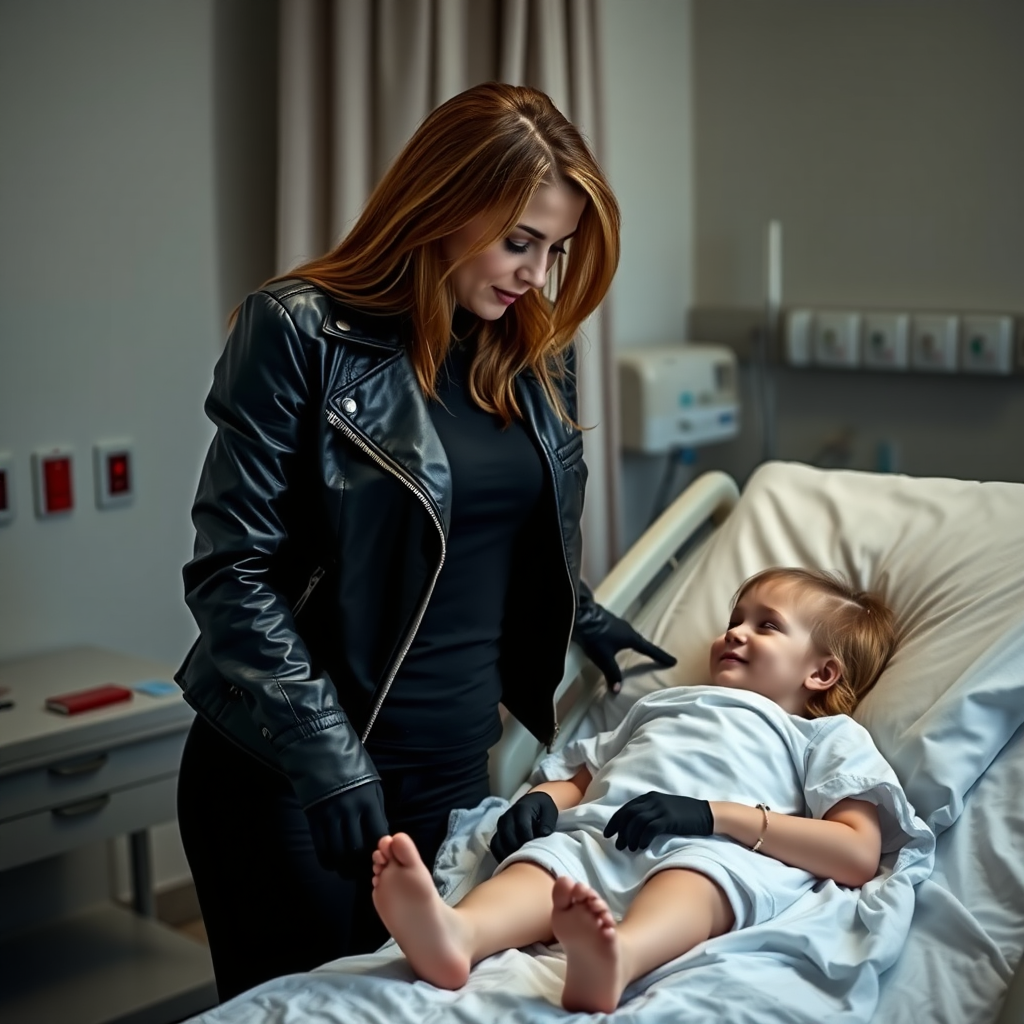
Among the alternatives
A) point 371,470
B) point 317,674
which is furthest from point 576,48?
point 317,674

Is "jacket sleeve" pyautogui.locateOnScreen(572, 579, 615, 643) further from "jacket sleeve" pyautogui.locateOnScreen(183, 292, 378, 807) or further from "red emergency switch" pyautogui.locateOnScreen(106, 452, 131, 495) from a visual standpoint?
"red emergency switch" pyautogui.locateOnScreen(106, 452, 131, 495)

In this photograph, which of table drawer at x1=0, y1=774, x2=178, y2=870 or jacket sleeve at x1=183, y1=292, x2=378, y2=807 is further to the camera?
table drawer at x1=0, y1=774, x2=178, y2=870

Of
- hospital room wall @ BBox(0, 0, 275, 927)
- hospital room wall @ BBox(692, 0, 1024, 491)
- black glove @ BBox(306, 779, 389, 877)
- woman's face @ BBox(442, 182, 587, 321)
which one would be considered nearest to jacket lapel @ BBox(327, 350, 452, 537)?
woman's face @ BBox(442, 182, 587, 321)

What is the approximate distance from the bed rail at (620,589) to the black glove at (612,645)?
41mm

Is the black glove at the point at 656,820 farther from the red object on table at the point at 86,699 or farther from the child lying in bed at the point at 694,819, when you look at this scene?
the red object on table at the point at 86,699

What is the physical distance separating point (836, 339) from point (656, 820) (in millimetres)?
1905

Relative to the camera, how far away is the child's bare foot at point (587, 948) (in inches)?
55.7

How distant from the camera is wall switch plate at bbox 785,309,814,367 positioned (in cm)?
335

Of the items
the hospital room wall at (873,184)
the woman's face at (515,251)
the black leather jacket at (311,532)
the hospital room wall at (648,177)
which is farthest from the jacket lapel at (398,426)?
the hospital room wall at (873,184)

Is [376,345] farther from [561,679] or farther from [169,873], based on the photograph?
[169,873]

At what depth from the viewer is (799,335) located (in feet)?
11.0

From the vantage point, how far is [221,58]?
278cm

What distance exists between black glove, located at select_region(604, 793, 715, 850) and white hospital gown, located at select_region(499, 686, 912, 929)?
1.0 inches

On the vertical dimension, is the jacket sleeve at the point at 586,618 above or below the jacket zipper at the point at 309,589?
below
